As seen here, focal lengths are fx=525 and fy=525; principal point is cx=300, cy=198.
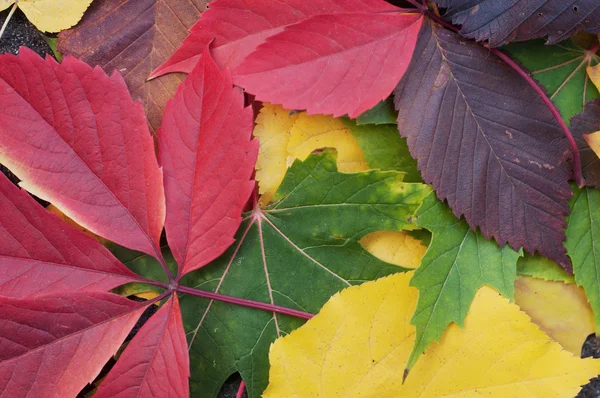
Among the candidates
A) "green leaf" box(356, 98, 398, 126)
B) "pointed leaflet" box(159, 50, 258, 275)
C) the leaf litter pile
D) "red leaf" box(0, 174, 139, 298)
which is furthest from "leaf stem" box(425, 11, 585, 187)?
"red leaf" box(0, 174, 139, 298)

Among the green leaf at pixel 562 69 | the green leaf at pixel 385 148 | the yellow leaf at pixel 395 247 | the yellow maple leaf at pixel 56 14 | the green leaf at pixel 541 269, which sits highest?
the yellow maple leaf at pixel 56 14

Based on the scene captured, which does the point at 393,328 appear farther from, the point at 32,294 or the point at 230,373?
the point at 32,294

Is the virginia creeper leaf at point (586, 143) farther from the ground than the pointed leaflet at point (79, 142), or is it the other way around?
the pointed leaflet at point (79, 142)

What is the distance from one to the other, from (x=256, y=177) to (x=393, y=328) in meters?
0.23

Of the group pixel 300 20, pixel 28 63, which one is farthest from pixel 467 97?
pixel 28 63

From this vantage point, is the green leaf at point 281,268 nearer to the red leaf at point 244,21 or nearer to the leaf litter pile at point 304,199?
the leaf litter pile at point 304,199

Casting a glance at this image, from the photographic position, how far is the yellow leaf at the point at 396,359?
563 mm

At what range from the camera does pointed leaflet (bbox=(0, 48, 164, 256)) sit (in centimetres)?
56

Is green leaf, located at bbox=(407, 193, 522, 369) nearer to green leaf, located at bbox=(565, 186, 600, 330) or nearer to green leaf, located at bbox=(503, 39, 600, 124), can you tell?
green leaf, located at bbox=(565, 186, 600, 330)

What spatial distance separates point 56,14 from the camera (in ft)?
2.07

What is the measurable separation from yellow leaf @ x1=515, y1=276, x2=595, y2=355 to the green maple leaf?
172mm

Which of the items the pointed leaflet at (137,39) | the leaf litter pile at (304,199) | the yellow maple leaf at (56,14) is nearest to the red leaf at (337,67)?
the leaf litter pile at (304,199)

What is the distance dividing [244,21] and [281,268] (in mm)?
281

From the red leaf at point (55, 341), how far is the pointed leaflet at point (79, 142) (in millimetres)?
83
